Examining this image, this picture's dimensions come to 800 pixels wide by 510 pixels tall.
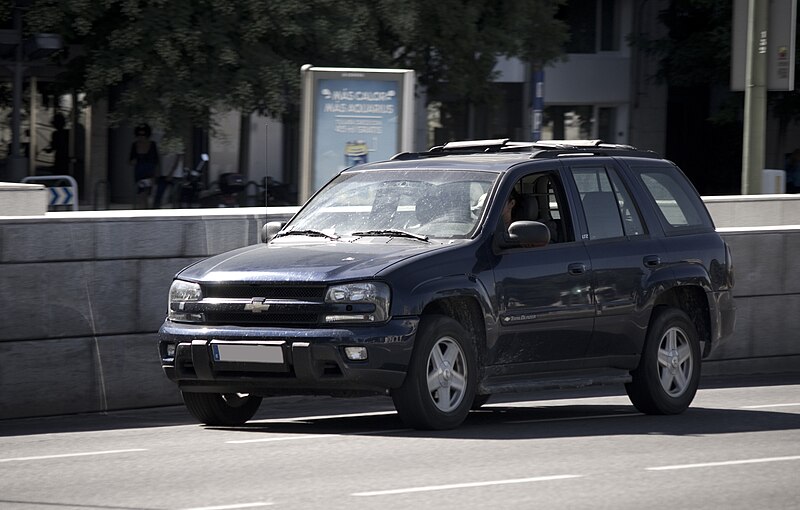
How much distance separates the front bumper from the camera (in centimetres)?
912

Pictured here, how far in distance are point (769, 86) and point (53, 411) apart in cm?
1020

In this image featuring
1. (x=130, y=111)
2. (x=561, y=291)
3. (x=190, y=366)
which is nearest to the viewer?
(x=190, y=366)

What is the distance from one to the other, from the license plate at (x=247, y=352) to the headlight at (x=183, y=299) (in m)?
0.29

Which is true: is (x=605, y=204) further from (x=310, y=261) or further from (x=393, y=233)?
(x=310, y=261)

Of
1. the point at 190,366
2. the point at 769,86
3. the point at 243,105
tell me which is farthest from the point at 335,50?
the point at 190,366

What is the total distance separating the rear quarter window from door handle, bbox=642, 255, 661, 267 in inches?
13.0

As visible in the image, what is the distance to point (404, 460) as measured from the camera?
8516 mm

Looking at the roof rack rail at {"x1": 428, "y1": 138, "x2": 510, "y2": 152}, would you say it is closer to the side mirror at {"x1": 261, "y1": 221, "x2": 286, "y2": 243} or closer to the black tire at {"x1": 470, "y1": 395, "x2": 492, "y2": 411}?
the side mirror at {"x1": 261, "y1": 221, "x2": 286, "y2": 243}

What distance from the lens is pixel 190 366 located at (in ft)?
31.4

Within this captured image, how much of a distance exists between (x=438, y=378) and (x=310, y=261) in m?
0.99

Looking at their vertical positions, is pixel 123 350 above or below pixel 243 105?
below

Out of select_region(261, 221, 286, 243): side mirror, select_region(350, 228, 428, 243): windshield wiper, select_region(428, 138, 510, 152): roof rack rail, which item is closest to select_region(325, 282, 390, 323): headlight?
select_region(350, 228, 428, 243): windshield wiper

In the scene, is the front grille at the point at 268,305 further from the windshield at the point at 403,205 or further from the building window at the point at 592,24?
the building window at the point at 592,24

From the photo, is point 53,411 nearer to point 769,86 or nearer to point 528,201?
point 528,201
